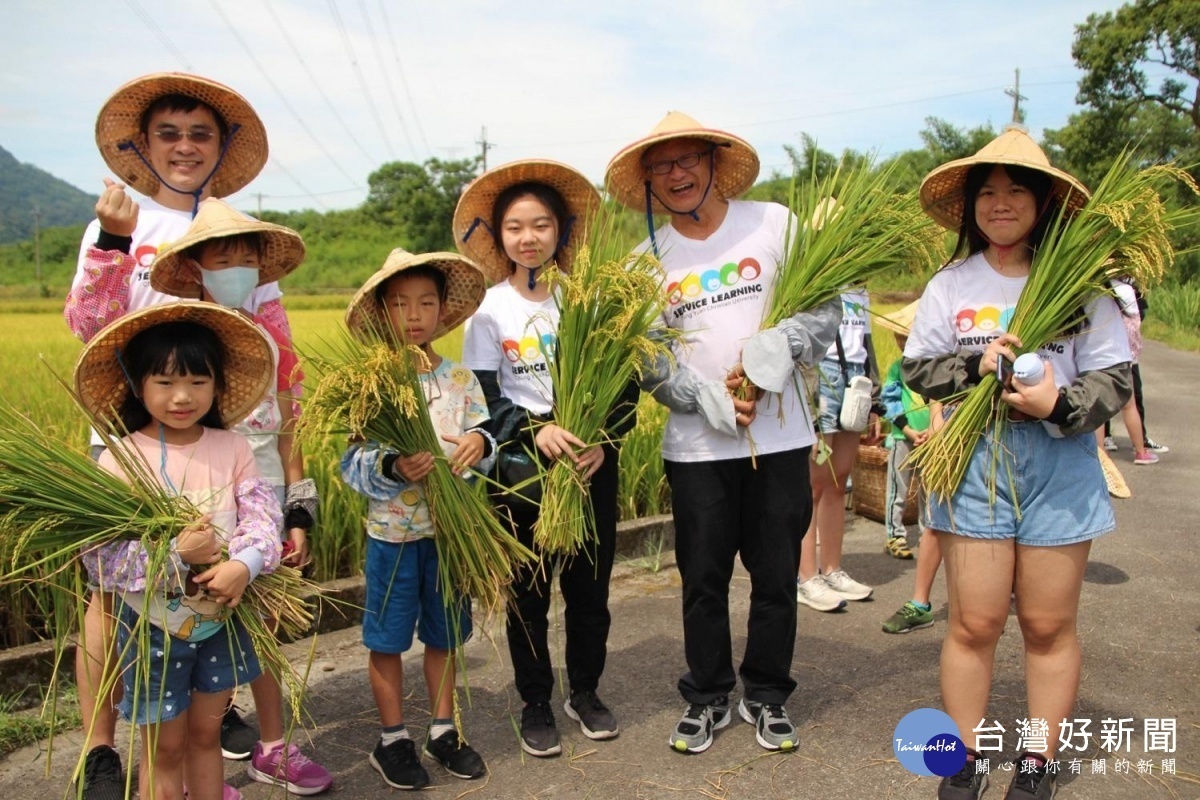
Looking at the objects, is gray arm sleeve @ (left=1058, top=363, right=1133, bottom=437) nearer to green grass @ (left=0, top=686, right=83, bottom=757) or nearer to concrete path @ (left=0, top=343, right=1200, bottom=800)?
concrete path @ (left=0, top=343, right=1200, bottom=800)

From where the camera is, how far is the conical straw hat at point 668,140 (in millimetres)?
2922

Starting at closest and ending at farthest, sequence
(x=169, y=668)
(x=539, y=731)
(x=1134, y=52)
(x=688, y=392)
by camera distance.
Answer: (x=169, y=668) → (x=688, y=392) → (x=539, y=731) → (x=1134, y=52)

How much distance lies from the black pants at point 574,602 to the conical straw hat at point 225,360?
37.8 inches

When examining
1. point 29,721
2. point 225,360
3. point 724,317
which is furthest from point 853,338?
point 29,721

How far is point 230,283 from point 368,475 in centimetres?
66

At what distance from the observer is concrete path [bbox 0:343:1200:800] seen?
2.80 meters

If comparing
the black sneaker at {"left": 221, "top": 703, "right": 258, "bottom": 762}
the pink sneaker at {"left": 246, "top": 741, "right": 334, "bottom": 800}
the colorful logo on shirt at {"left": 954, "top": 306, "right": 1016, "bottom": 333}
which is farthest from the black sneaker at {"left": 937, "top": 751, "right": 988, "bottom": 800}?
the black sneaker at {"left": 221, "top": 703, "right": 258, "bottom": 762}

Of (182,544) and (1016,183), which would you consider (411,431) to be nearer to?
(182,544)

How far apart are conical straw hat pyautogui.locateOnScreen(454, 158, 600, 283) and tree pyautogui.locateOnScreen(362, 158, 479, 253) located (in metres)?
28.0

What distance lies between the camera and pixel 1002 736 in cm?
300

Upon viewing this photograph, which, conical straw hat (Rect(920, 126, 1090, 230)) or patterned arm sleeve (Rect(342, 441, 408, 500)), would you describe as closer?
conical straw hat (Rect(920, 126, 1090, 230))

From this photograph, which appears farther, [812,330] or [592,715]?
[592,715]

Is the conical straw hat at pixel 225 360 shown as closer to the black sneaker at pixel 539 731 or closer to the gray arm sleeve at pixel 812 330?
the black sneaker at pixel 539 731

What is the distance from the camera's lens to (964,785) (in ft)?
8.61
